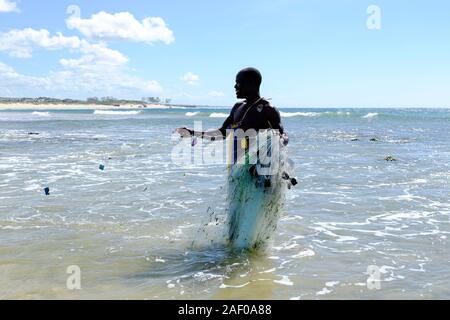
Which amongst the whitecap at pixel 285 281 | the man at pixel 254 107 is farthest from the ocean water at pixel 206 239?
the man at pixel 254 107

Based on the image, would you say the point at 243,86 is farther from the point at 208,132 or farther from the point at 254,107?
the point at 208,132

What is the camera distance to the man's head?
16.4 ft

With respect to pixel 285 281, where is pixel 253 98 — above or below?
above

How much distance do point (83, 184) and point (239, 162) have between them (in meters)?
5.60

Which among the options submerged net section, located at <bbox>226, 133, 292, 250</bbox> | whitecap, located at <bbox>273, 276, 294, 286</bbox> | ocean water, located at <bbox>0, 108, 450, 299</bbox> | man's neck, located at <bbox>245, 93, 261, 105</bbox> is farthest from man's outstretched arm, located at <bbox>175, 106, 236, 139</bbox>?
whitecap, located at <bbox>273, 276, 294, 286</bbox>

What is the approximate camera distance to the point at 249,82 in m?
5.00

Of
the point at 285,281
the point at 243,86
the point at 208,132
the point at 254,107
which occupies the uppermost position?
the point at 243,86

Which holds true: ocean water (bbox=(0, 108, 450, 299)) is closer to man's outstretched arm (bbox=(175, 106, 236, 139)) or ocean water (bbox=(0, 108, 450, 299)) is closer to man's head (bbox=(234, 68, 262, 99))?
man's outstretched arm (bbox=(175, 106, 236, 139))

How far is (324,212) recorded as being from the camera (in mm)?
7410

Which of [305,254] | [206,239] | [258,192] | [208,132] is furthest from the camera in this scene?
[206,239]

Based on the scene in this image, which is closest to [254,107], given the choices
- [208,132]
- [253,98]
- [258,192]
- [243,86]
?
[253,98]

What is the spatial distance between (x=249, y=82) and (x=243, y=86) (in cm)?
7

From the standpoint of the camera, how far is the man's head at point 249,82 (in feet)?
16.4

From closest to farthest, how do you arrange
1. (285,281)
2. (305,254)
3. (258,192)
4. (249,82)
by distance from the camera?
(285,281)
(249,82)
(258,192)
(305,254)
